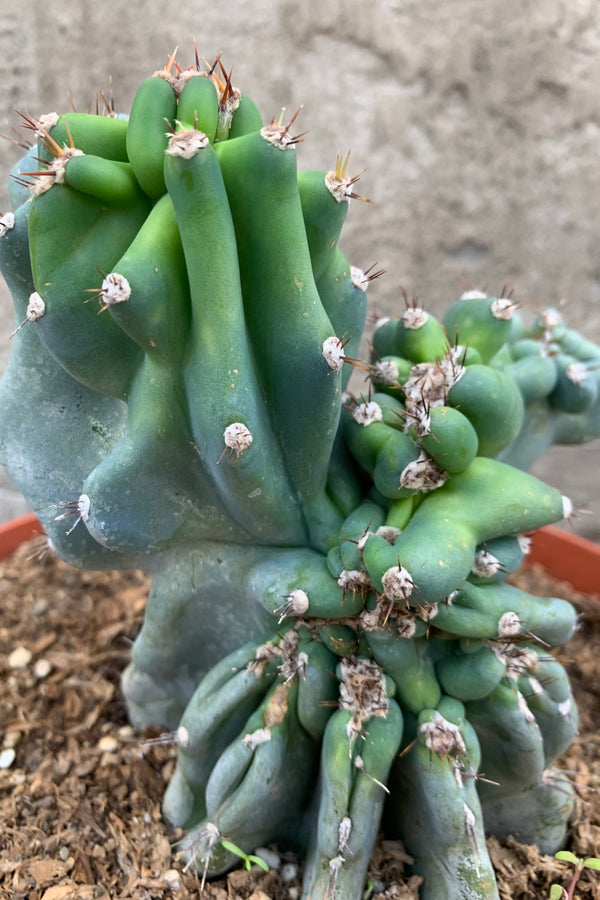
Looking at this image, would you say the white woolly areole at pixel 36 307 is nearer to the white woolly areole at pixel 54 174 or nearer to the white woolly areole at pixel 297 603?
the white woolly areole at pixel 54 174

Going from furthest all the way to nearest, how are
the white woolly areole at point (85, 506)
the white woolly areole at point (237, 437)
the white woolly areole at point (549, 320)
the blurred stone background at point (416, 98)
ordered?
the blurred stone background at point (416, 98) < the white woolly areole at point (549, 320) < the white woolly areole at point (85, 506) < the white woolly areole at point (237, 437)

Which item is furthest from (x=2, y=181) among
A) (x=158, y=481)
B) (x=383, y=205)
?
(x=158, y=481)

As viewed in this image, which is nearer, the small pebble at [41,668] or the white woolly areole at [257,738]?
the white woolly areole at [257,738]

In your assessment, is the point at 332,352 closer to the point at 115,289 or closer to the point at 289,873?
the point at 115,289

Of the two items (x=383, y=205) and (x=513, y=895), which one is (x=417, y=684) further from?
(x=383, y=205)

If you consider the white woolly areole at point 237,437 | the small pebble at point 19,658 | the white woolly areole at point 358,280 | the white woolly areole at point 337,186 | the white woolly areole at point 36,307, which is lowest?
the small pebble at point 19,658

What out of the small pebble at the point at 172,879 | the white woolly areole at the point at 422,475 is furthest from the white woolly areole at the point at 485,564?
the small pebble at the point at 172,879

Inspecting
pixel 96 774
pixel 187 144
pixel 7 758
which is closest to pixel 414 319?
pixel 187 144
